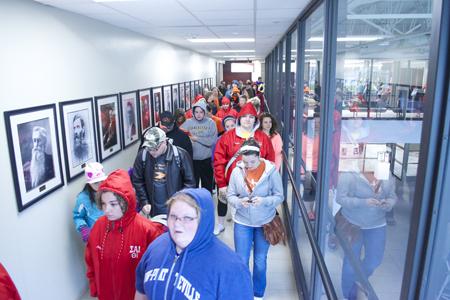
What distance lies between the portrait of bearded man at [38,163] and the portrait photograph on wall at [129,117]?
1.99 m

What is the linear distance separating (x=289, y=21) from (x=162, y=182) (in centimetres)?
287

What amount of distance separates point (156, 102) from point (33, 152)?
13.6ft

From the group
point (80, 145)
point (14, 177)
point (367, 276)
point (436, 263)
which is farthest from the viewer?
point (80, 145)

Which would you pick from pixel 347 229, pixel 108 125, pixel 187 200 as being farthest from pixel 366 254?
pixel 108 125

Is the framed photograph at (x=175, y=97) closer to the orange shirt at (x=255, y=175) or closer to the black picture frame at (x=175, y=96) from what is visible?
the black picture frame at (x=175, y=96)

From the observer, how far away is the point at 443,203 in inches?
44.5

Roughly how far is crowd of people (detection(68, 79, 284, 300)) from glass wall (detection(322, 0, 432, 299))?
2.28 ft

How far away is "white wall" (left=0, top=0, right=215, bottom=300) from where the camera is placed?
2.66 metres

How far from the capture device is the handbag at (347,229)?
10.5ft

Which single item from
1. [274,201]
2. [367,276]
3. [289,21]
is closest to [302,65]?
[289,21]

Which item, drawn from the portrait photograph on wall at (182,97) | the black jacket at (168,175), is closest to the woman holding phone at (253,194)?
the black jacket at (168,175)

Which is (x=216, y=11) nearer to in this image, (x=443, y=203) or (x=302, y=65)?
(x=302, y=65)

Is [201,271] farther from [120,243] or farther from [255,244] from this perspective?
[255,244]

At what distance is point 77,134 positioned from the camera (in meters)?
3.73
